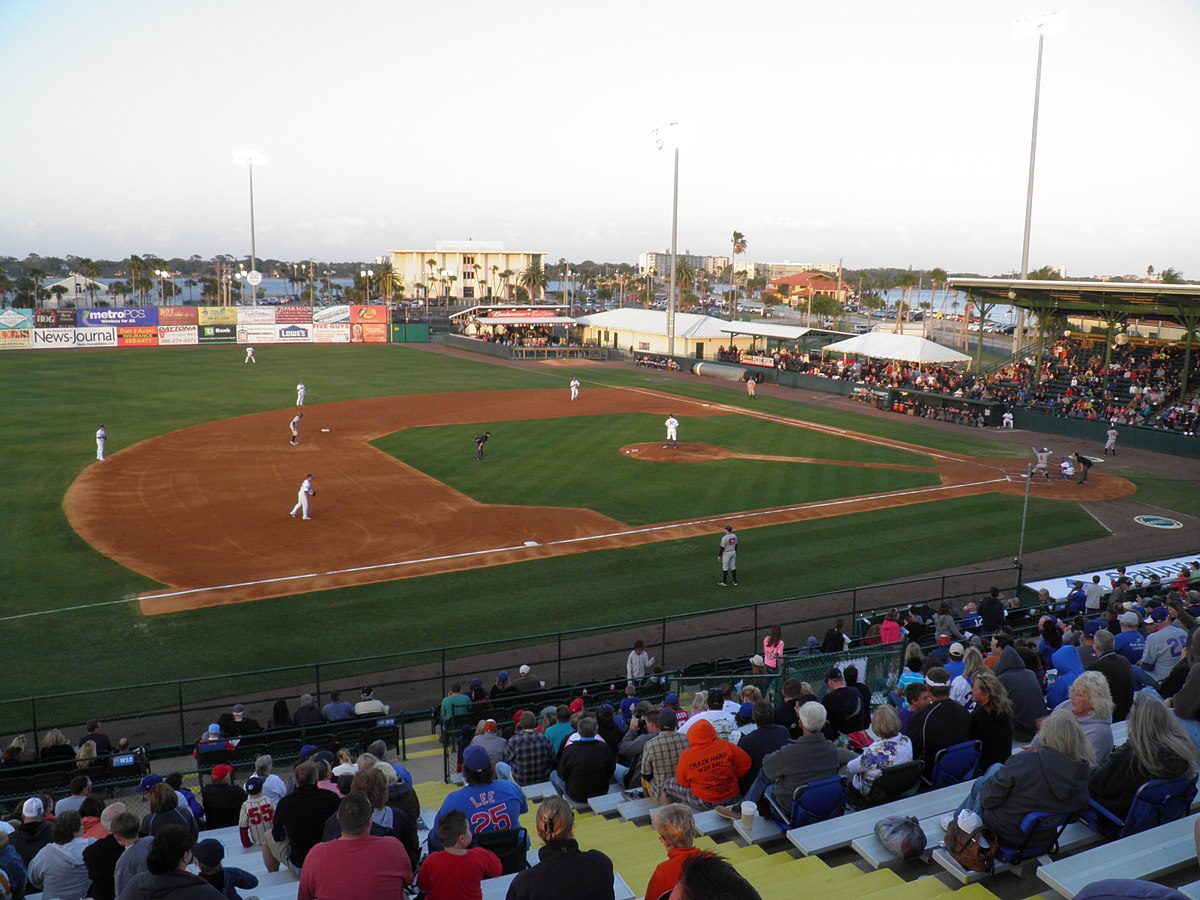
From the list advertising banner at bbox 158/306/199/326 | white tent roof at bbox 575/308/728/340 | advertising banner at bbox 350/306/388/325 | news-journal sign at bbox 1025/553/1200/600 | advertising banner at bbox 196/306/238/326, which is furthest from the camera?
advertising banner at bbox 350/306/388/325

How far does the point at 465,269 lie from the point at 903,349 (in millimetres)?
127183

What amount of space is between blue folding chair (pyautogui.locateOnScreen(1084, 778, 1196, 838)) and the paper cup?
94.0 inches

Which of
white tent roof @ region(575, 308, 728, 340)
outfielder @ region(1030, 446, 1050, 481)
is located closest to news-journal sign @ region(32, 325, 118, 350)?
white tent roof @ region(575, 308, 728, 340)

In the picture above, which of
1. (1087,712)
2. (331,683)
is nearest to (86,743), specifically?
(331,683)

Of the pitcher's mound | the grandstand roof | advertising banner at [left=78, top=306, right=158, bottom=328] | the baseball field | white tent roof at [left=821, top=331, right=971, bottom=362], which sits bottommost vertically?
the baseball field

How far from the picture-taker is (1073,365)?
172 feet

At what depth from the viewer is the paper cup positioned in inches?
283

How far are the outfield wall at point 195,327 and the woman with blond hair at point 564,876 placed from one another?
268 ft

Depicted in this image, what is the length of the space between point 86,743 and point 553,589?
11.3m

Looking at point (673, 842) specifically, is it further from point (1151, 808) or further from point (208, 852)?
point (1151, 808)

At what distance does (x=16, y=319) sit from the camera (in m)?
72.4

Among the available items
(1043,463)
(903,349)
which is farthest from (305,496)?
(903,349)

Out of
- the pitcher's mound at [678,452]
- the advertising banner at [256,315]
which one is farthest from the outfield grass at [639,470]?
the advertising banner at [256,315]

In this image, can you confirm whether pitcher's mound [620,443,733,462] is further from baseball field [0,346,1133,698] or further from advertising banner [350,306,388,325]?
advertising banner [350,306,388,325]
